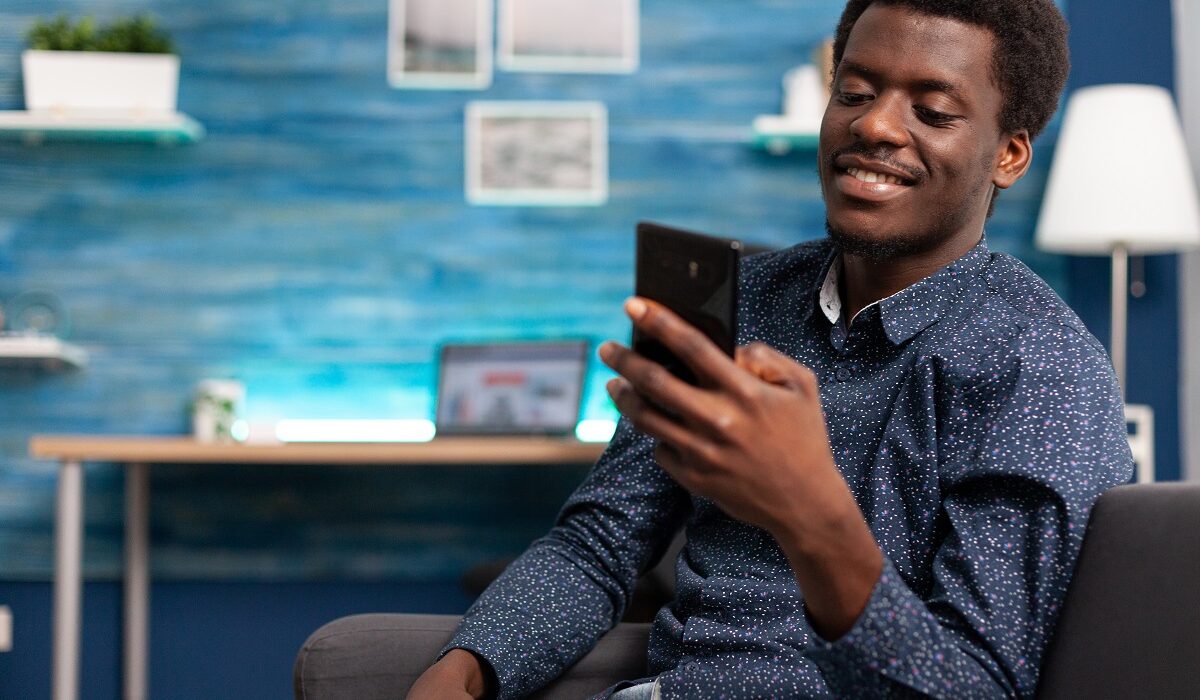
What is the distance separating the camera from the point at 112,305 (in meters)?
2.96

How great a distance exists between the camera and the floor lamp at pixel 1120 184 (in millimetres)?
2715

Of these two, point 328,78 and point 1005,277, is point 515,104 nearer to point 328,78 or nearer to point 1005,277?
point 328,78

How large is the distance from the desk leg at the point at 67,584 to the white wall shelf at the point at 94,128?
81cm

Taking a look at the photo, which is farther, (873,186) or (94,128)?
(94,128)

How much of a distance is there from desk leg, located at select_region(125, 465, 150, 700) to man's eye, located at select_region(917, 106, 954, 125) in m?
2.20

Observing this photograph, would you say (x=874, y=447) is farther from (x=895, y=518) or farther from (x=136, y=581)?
(x=136, y=581)

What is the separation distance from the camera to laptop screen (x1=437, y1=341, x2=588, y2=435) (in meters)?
2.79

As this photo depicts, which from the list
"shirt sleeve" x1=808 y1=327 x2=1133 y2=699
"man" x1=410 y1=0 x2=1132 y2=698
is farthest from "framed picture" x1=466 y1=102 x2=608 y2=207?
"shirt sleeve" x1=808 y1=327 x2=1133 y2=699

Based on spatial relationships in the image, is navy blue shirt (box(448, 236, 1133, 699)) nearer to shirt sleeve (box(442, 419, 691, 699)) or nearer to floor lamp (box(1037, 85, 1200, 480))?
shirt sleeve (box(442, 419, 691, 699))

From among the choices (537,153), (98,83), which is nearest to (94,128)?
(98,83)

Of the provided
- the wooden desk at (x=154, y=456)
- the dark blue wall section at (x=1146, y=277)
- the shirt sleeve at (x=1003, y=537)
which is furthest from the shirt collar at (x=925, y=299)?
the dark blue wall section at (x=1146, y=277)

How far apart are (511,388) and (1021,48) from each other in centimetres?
177

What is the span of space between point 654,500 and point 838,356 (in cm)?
26

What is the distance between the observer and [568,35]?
3.02 m
